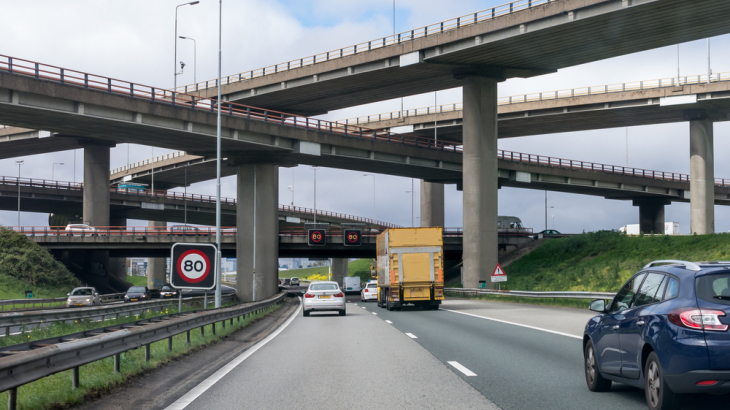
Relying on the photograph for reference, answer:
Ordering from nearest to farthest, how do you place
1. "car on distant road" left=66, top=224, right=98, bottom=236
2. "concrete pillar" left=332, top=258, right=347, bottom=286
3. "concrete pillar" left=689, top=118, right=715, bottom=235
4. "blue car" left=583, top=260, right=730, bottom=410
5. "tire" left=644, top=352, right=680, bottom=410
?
"blue car" left=583, top=260, right=730, bottom=410 < "tire" left=644, top=352, right=680, bottom=410 < "car on distant road" left=66, top=224, right=98, bottom=236 < "concrete pillar" left=689, top=118, right=715, bottom=235 < "concrete pillar" left=332, top=258, right=347, bottom=286

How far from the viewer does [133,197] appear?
82938 mm

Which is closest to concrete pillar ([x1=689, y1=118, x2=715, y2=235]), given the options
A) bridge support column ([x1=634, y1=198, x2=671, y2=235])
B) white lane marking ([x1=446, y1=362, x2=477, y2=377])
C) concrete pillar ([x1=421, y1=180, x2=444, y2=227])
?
bridge support column ([x1=634, y1=198, x2=671, y2=235])

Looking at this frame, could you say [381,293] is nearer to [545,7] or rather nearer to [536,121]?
[545,7]

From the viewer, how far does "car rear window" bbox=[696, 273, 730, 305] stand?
22.5 ft

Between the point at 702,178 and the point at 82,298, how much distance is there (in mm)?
50370

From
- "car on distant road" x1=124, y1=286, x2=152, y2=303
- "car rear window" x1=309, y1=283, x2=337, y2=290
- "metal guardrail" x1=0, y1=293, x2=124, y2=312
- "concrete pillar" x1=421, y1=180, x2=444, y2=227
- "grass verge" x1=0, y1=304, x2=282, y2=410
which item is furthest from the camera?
"concrete pillar" x1=421, y1=180, x2=444, y2=227

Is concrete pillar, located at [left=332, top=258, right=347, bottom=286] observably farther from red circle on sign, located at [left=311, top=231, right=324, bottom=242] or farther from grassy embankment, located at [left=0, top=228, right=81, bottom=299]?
grassy embankment, located at [left=0, top=228, right=81, bottom=299]

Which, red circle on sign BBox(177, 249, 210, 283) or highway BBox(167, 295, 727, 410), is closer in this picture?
highway BBox(167, 295, 727, 410)

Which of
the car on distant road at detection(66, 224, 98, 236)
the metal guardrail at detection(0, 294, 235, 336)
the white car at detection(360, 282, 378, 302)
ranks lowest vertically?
the white car at detection(360, 282, 378, 302)

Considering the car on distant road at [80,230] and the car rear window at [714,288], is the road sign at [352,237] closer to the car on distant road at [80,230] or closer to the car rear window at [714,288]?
the car on distant road at [80,230]

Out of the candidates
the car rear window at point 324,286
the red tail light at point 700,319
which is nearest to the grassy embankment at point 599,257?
the car rear window at point 324,286

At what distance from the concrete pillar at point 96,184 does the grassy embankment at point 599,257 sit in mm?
38901

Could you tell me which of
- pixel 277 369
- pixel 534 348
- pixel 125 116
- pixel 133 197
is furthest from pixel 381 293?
pixel 133 197

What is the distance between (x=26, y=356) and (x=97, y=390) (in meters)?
2.26
